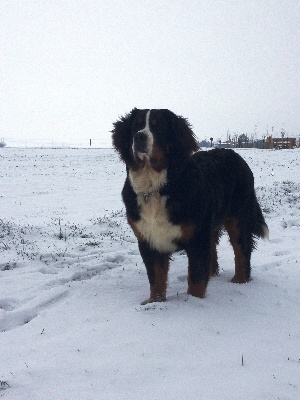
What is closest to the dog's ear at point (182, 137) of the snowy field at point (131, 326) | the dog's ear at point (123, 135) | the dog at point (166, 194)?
the dog at point (166, 194)

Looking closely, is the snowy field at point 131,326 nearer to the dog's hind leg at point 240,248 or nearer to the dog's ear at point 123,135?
the dog's hind leg at point 240,248

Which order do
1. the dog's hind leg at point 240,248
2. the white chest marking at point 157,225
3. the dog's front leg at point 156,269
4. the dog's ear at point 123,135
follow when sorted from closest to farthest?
the white chest marking at point 157,225, the dog's front leg at point 156,269, the dog's ear at point 123,135, the dog's hind leg at point 240,248

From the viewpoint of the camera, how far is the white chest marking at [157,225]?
3617mm

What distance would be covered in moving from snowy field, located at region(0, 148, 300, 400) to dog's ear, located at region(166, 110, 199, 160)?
4.76 ft

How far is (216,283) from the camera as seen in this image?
4539 mm

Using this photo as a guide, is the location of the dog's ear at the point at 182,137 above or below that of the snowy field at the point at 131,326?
above

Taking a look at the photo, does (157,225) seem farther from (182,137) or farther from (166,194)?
(182,137)

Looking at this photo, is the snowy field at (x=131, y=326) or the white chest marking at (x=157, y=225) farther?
the white chest marking at (x=157, y=225)

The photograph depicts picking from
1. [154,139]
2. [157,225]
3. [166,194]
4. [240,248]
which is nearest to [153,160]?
[154,139]

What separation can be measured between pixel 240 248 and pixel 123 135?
6.45 ft

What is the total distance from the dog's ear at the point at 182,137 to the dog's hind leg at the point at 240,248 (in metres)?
1.28

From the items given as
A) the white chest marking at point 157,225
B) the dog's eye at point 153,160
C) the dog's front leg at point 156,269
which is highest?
the dog's eye at point 153,160

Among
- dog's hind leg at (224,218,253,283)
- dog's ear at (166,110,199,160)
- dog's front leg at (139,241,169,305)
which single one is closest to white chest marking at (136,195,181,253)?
dog's front leg at (139,241,169,305)

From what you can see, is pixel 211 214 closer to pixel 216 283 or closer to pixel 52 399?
pixel 216 283
